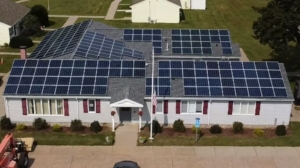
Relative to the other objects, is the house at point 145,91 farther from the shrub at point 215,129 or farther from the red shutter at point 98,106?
the shrub at point 215,129

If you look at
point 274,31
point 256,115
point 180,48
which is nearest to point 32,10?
point 180,48

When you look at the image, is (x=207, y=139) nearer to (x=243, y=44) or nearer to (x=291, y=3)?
(x=291, y=3)

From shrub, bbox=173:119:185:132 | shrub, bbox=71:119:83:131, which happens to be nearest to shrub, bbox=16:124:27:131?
shrub, bbox=71:119:83:131

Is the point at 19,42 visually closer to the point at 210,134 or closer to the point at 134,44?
the point at 134,44

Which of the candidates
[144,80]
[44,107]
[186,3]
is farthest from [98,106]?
[186,3]

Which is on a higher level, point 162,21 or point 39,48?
point 39,48

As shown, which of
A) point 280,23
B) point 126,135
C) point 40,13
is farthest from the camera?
point 40,13

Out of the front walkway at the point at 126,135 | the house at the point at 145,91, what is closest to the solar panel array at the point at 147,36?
the house at the point at 145,91
